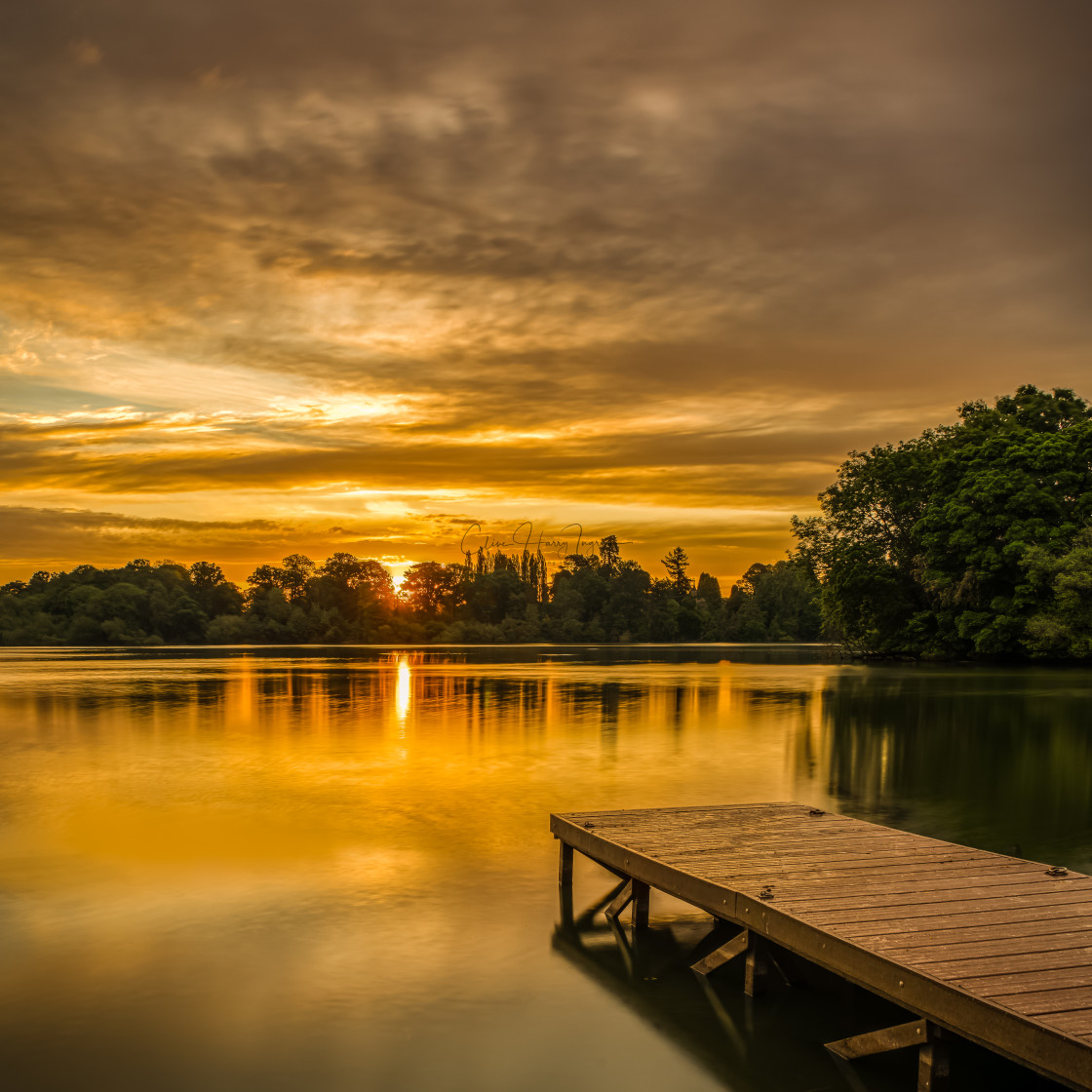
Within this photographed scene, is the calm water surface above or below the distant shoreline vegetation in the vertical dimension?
below

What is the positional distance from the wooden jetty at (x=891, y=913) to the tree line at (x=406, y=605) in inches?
4702

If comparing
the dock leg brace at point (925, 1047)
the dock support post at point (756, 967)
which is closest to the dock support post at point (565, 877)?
the dock support post at point (756, 967)

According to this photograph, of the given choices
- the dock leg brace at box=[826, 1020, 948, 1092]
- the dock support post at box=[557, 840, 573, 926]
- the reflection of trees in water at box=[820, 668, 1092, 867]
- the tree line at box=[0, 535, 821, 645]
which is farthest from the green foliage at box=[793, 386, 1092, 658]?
the tree line at box=[0, 535, 821, 645]

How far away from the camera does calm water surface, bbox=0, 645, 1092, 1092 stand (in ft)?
18.9

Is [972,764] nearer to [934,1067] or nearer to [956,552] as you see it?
[934,1067]

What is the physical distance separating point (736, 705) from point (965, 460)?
32.3 metres

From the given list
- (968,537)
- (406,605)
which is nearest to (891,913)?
(968,537)

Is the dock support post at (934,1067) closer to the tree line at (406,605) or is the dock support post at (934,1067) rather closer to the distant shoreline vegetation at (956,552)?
the distant shoreline vegetation at (956,552)

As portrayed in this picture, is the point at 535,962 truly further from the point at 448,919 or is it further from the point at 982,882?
the point at 982,882

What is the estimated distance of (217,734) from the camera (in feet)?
70.6

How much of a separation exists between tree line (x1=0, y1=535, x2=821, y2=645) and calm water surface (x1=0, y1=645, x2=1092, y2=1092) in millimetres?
103350

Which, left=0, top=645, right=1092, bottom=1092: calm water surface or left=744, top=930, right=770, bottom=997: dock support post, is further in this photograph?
left=744, top=930, right=770, bottom=997: dock support post

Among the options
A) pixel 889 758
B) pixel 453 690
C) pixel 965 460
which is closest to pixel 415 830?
pixel 889 758

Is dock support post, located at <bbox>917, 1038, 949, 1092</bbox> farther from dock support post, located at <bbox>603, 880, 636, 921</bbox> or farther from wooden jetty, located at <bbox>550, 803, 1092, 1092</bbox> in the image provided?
dock support post, located at <bbox>603, 880, 636, 921</bbox>
